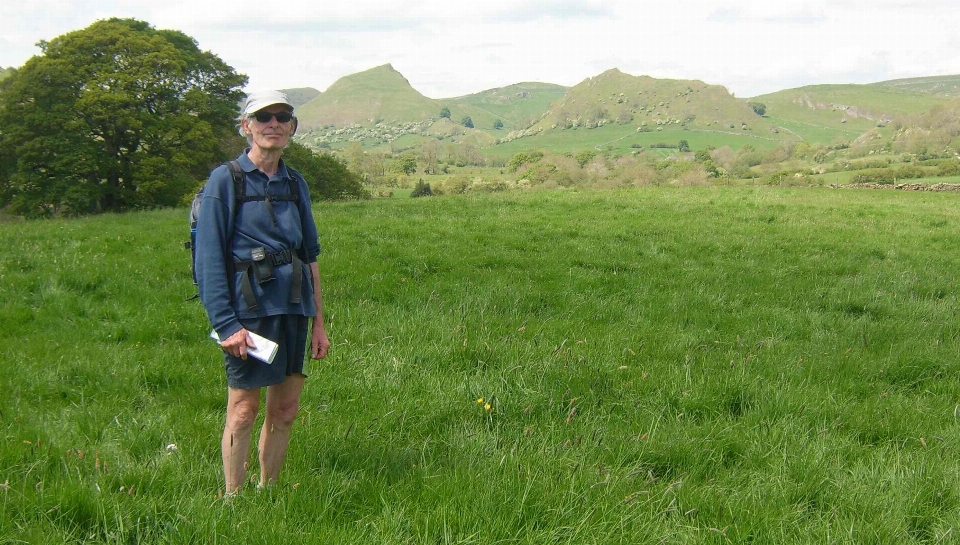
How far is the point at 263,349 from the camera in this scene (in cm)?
332

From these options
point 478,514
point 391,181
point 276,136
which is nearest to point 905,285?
point 478,514

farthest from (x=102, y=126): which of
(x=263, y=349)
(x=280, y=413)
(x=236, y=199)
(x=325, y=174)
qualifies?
(x=263, y=349)

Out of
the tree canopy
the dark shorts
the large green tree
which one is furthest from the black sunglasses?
the tree canopy

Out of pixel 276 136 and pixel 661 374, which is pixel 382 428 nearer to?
pixel 276 136

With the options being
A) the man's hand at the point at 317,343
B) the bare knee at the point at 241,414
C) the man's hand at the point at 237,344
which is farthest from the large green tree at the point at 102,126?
the man's hand at the point at 237,344

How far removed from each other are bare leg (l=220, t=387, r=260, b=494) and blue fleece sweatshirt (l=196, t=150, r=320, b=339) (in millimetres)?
423

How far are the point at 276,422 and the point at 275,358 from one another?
476 millimetres

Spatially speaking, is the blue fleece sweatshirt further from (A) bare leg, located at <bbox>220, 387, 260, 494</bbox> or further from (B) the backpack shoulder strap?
(A) bare leg, located at <bbox>220, 387, 260, 494</bbox>

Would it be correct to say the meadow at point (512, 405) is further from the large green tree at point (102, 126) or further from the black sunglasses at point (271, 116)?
the large green tree at point (102, 126)

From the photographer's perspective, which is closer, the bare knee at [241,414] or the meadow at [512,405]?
the meadow at [512,405]

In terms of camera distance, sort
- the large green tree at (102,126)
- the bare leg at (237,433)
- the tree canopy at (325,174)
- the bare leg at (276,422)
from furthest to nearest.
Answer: the tree canopy at (325,174) → the large green tree at (102,126) → the bare leg at (276,422) → the bare leg at (237,433)

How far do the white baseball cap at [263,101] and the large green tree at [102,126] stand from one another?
1386 inches

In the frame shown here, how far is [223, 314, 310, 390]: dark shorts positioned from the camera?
345cm

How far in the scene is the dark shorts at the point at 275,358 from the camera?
345 centimetres
